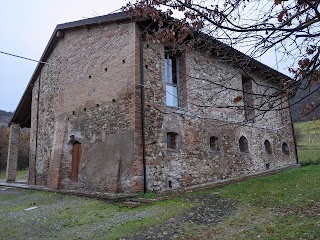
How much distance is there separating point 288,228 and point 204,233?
1.52 m

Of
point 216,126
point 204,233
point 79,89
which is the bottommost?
point 204,233

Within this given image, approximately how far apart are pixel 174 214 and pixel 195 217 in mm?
521

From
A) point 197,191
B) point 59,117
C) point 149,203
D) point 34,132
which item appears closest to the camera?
point 149,203

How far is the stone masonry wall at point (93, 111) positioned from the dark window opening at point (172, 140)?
168 centimetres

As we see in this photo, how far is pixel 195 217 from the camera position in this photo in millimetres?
6512

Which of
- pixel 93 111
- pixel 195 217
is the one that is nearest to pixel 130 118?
pixel 93 111

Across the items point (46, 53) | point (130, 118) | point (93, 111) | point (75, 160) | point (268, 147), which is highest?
point (46, 53)

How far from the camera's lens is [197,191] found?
9516 mm

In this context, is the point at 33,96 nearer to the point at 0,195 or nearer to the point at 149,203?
the point at 0,195

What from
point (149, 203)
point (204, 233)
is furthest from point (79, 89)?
point (204, 233)

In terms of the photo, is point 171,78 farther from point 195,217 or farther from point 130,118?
point 195,217

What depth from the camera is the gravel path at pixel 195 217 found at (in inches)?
214

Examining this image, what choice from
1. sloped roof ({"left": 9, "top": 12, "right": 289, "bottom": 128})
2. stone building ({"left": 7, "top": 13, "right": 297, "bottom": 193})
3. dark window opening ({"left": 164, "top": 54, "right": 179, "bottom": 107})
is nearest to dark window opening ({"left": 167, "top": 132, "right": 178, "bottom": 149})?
stone building ({"left": 7, "top": 13, "right": 297, "bottom": 193})

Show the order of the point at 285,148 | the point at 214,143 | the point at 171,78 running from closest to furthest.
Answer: the point at 171,78 < the point at 214,143 < the point at 285,148
